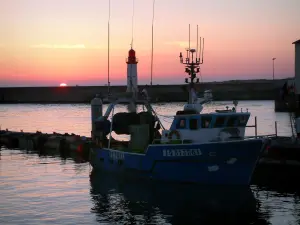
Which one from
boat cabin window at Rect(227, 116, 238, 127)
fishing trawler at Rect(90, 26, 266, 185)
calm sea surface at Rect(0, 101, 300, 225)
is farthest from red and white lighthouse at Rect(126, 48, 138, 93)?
boat cabin window at Rect(227, 116, 238, 127)

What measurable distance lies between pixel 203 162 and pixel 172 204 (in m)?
3.12

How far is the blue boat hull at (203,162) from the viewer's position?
91.6ft

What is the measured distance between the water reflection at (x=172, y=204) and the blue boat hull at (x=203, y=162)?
50 centimetres

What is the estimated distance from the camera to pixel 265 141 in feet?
95.2

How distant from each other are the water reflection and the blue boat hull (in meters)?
0.50

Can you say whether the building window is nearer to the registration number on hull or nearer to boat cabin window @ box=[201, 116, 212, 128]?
boat cabin window @ box=[201, 116, 212, 128]

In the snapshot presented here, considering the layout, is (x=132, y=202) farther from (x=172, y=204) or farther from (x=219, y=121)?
(x=219, y=121)

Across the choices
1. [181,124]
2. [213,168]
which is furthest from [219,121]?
[213,168]

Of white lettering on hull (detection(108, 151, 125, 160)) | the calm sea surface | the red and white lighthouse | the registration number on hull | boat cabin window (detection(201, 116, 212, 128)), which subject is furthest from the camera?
the red and white lighthouse

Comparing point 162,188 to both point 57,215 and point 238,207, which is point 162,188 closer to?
point 238,207

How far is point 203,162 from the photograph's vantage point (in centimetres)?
2848

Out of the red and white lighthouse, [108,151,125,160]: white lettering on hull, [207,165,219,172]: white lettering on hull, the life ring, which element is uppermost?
the red and white lighthouse

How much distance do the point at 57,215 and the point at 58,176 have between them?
1125cm

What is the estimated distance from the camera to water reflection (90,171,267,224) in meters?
23.9
